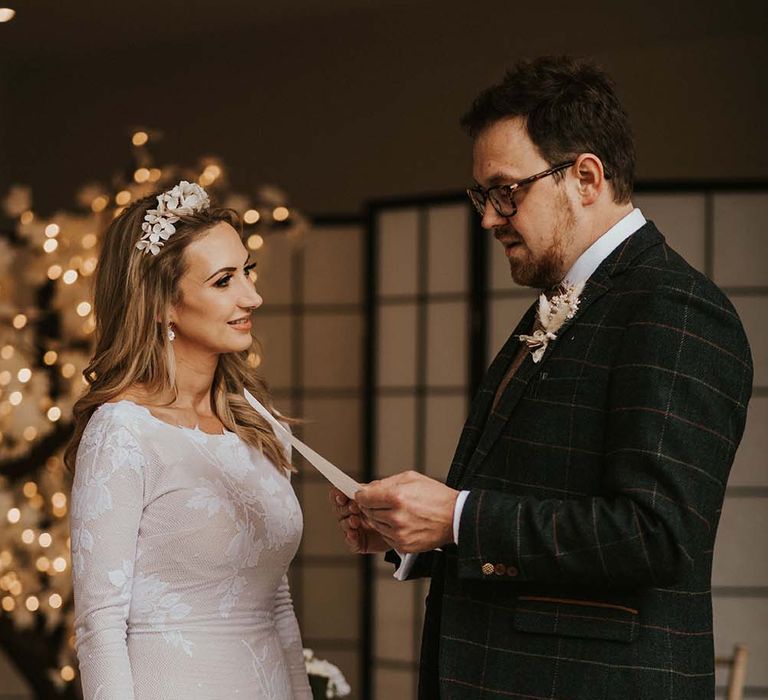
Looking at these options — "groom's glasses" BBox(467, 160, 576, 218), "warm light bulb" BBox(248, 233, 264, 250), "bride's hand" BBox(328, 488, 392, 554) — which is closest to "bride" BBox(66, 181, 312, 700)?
"bride's hand" BBox(328, 488, 392, 554)

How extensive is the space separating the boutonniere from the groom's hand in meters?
0.25

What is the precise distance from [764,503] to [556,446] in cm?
272

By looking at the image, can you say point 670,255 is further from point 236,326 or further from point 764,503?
point 764,503

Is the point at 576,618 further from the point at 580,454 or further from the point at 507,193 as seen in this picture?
the point at 507,193

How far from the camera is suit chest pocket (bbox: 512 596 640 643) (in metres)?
1.46

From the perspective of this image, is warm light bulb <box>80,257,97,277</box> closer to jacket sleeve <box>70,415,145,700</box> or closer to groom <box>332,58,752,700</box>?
jacket sleeve <box>70,415,145,700</box>

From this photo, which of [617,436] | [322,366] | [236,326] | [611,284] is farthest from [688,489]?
[322,366]

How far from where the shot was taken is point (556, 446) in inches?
59.6

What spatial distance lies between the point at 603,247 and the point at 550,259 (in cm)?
8

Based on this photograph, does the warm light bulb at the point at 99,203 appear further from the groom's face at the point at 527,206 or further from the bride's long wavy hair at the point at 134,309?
the groom's face at the point at 527,206

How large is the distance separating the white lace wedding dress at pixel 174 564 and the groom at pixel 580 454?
1.40 feet

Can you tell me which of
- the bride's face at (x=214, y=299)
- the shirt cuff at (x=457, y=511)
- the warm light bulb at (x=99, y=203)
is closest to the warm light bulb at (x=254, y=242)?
the warm light bulb at (x=99, y=203)

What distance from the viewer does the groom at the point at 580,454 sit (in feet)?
4.62

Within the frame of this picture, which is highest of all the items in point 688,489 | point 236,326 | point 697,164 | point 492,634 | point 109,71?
point 109,71
